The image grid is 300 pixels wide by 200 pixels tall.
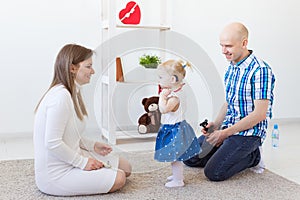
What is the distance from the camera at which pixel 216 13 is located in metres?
2.91

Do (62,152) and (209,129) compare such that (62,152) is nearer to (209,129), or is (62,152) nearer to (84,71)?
(84,71)

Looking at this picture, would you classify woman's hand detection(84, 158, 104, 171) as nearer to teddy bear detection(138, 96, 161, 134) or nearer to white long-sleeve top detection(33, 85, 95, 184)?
white long-sleeve top detection(33, 85, 95, 184)

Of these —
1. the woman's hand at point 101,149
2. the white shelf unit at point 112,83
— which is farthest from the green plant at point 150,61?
the woman's hand at point 101,149

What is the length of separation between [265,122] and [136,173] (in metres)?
0.60

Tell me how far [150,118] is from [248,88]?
1.53 ft

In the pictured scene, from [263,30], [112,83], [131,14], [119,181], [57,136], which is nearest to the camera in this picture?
[57,136]

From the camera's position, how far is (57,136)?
1371 mm

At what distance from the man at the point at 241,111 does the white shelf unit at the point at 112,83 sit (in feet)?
0.99

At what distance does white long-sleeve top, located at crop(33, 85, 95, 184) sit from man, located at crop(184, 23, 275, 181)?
0.56 metres

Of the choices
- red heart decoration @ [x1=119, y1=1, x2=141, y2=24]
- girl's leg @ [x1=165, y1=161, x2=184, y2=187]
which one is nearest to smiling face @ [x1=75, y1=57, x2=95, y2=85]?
girl's leg @ [x1=165, y1=161, x2=184, y2=187]

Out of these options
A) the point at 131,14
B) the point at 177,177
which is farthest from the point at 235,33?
the point at 131,14

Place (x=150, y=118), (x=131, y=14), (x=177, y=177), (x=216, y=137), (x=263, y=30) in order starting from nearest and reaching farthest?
(x=177, y=177)
(x=216, y=137)
(x=150, y=118)
(x=131, y=14)
(x=263, y=30)

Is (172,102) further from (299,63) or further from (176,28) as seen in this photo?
(299,63)

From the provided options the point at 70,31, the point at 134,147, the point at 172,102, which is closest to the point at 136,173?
the point at 134,147
